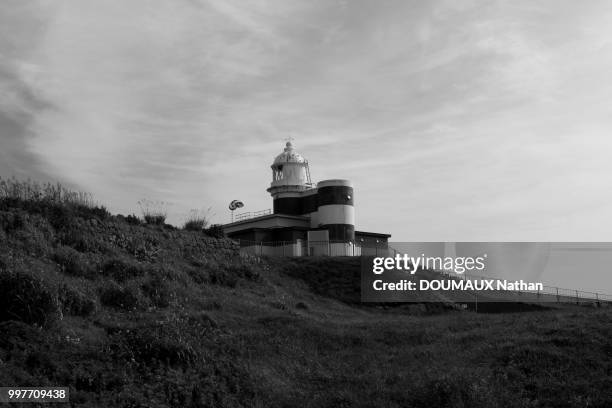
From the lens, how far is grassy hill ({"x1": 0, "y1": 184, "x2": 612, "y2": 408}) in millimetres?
11891

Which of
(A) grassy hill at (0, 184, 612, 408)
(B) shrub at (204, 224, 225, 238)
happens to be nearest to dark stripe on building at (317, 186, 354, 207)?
(B) shrub at (204, 224, 225, 238)

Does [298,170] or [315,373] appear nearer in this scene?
[315,373]

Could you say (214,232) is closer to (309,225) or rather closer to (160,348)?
(309,225)

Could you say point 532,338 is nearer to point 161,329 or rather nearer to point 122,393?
point 161,329

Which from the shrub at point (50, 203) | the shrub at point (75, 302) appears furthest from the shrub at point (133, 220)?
the shrub at point (75, 302)

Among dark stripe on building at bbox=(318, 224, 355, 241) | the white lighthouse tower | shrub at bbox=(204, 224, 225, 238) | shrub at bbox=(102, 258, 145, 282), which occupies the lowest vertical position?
shrub at bbox=(102, 258, 145, 282)

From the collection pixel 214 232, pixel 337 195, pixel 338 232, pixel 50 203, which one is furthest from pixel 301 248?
pixel 50 203

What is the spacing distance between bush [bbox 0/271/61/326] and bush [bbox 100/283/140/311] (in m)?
3.02

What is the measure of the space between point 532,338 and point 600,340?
72.0 inches

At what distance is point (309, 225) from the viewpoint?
45312 millimetres

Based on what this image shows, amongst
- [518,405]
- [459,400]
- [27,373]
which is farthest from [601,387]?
[27,373]

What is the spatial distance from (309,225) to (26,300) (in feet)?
108

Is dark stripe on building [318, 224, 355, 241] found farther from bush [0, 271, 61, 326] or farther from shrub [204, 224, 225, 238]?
bush [0, 271, 61, 326]

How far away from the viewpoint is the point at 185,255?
27109mm
